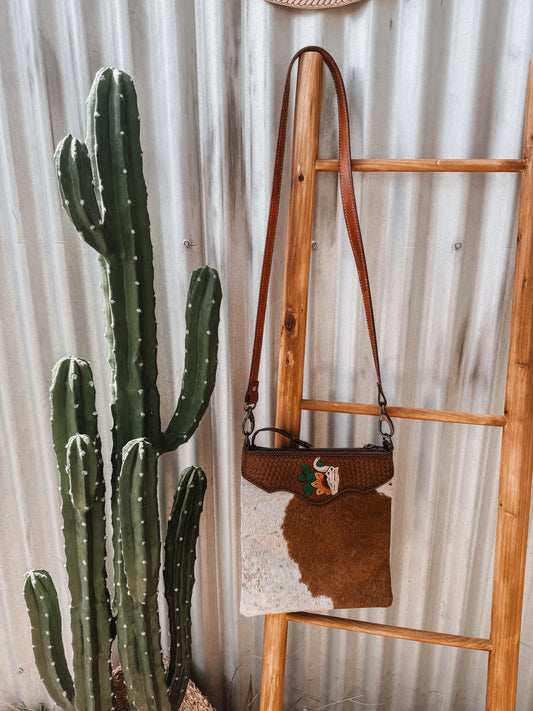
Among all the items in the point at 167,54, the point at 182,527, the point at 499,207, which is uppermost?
the point at 167,54

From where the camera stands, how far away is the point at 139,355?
82 cm

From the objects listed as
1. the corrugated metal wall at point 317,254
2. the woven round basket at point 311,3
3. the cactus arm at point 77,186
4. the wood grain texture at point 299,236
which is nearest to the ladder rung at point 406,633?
the corrugated metal wall at point 317,254

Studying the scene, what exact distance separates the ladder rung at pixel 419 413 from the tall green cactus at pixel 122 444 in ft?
0.71

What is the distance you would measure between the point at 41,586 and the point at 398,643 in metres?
0.84

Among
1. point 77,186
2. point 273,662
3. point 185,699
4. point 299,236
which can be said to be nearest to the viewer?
point 77,186

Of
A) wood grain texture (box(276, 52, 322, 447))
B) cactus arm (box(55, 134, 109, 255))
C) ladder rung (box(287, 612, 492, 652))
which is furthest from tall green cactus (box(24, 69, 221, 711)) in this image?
ladder rung (box(287, 612, 492, 652))

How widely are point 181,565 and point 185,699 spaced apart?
1.45 ft

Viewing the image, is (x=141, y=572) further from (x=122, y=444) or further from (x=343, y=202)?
(x=343, y=202)

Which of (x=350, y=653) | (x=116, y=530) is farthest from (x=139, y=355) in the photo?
(x=350, y=653)

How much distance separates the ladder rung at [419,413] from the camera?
0.86 m

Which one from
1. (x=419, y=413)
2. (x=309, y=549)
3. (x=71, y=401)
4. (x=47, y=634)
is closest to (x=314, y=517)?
(x=309, y=549)

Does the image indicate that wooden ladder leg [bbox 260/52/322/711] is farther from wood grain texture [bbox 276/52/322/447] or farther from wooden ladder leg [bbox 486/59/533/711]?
wooden ladder leg [bbox 486/59/533/711]

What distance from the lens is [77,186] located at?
736mm

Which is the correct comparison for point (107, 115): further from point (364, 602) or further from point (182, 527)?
point (364, 602)
